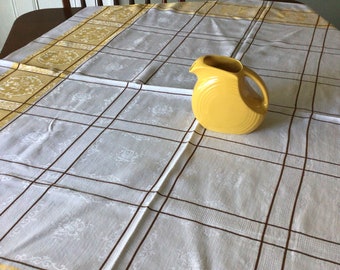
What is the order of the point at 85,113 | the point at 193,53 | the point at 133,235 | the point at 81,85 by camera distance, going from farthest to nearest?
1. the point at 193,53
2. the point at 81,85
3. the point at 85,113
4. the point at 133,235

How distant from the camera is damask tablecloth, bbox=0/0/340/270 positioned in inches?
24.9

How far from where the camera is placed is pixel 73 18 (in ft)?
4.75

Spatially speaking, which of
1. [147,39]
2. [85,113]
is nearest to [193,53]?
[147,39]

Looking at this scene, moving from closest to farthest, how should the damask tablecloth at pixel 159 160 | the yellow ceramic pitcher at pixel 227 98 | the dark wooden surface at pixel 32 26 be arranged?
the damask tablecloth at pixel 159 160
the yellow ceramic pitcher at pixel 227 98
the dark wooden surface at pixel 32 26

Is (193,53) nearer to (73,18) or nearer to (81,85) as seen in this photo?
(81,85)

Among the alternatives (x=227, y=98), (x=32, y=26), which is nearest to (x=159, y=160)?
(x=227, y=98)

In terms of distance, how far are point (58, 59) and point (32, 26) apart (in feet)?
1.01

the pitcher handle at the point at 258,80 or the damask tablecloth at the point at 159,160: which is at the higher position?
the pitcher handle at the point at 258,80

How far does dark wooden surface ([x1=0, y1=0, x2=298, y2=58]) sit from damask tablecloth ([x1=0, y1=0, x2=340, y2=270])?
0.20 feet

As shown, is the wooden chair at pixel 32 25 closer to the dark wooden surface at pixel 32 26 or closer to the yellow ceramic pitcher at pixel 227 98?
the dark wooden surface at pixel 32 26

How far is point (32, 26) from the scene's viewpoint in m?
1.42

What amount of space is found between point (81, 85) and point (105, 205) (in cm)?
44

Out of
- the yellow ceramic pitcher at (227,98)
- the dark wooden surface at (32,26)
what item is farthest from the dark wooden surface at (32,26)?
the yellow ceramic pitcher at (227,98)

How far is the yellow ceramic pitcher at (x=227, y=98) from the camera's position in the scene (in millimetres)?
825
